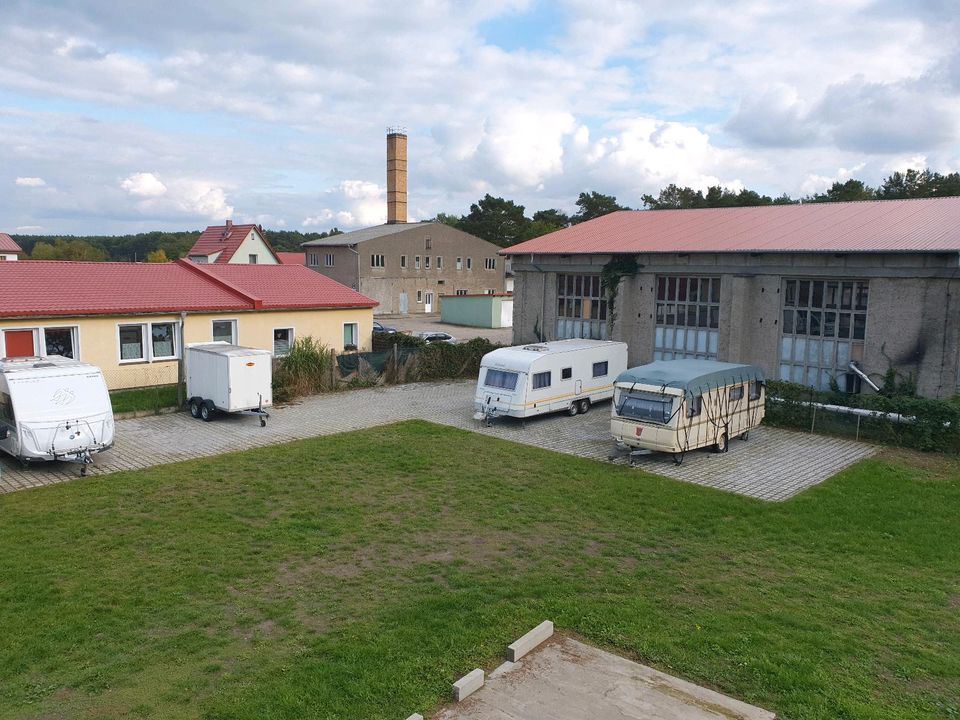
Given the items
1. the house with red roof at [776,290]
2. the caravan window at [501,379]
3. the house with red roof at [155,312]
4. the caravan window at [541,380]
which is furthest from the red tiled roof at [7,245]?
the caravan window at [541,380]

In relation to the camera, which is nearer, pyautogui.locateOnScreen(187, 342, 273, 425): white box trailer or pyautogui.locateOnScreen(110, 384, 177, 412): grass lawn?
pyautogui.locateOnScreen(187, 342, 273, 425): white box trailer

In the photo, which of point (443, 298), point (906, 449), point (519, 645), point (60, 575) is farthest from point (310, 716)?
point (443, 298)

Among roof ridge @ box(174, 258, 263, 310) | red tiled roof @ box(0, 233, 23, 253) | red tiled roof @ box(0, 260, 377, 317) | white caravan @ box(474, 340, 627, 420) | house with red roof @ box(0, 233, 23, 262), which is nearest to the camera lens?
white caravan @ box(474, 340, 627, 420)

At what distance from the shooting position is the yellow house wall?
22.3 metres

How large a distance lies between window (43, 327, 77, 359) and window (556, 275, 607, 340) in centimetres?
1748

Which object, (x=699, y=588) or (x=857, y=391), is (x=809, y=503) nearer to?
(x=699, y=588)

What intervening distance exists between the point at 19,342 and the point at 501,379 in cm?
1394

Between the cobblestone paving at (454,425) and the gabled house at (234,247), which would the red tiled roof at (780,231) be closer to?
the cobblestone paving at (454,425)

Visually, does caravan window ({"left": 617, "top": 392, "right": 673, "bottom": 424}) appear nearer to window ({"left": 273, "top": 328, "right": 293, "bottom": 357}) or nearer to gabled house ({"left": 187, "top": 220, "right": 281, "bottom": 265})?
window ({"left": 273, "top": 328, "right": 293, "bottom": 357})

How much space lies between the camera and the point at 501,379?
20594mm

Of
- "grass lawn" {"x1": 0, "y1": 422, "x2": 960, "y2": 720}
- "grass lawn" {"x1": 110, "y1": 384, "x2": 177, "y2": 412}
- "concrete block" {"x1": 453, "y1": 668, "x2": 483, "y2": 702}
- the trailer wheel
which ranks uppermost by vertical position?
"grass lawn" {"x1": 110, "y1": 384, "x2": 177, "y2": 412}

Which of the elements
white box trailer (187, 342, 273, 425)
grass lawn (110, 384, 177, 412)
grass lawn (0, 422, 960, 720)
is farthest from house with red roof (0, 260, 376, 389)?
grass lawn (0, 422, 960, 720)

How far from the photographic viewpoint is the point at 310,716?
6711 millimetres

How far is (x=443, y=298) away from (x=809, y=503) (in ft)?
143
